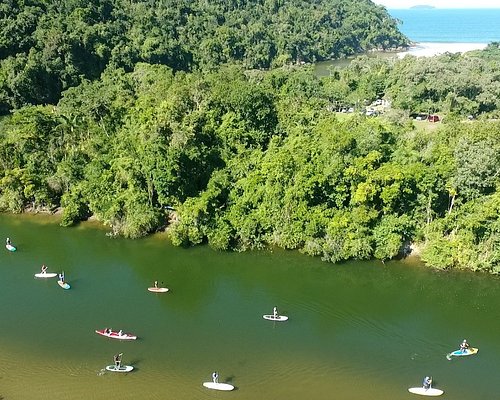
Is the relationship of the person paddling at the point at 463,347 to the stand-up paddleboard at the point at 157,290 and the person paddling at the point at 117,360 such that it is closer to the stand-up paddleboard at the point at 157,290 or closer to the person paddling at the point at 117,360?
the stand-up paddleboard at the point at 157,290

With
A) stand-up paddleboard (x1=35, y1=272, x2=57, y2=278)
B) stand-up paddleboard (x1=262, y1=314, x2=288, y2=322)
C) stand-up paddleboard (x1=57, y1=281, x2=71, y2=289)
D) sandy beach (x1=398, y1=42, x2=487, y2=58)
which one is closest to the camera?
stand-up paddleboard (x1=262, y1=314, x2=288, y2=322)

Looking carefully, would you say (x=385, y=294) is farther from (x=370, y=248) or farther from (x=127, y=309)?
(x=127, y=309)

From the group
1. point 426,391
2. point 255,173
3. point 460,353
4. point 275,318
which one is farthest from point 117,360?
point 460,353

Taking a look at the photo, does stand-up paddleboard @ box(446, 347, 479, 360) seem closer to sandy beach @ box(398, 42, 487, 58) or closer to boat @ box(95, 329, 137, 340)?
boat @ box(95, 329, 137, 340)

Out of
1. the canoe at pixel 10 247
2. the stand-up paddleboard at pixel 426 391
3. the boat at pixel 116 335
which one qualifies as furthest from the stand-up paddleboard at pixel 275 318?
the canoe at pixel 10 247

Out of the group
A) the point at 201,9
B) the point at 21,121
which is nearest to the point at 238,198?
the point at 21,121

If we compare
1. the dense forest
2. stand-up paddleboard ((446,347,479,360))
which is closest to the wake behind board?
the dense forest
